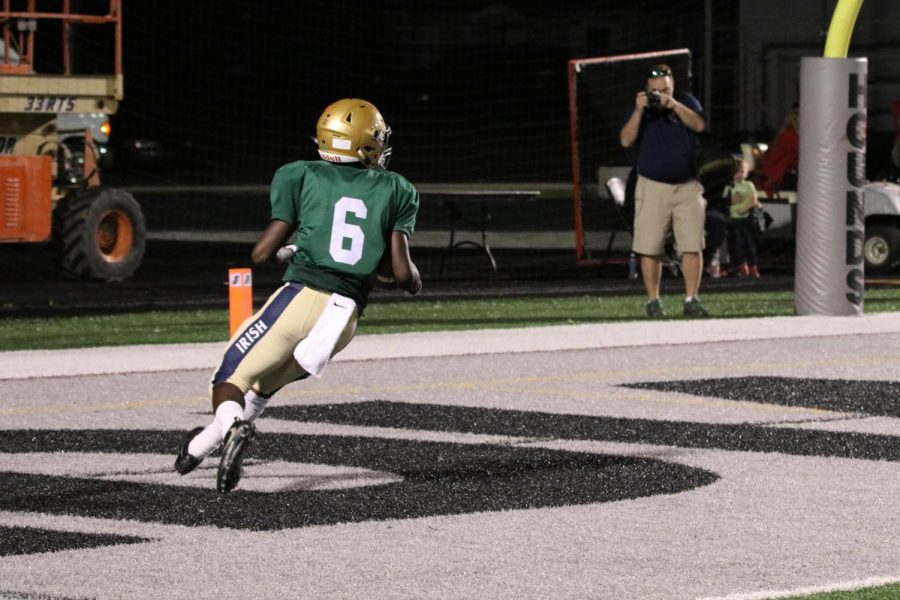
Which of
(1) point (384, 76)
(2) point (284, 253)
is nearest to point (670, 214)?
(2) point (284, 253)

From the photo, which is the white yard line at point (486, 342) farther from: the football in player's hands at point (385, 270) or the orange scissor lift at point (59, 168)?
the orange scissor lift at point (59, 168)

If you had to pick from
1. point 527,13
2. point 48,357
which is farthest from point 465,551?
point 527,13

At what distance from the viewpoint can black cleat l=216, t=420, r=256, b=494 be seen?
7.45 meters

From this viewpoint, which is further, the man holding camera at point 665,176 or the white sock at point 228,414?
the man holding camera at point 665,176

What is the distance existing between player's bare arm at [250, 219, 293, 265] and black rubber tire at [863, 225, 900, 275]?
47.0ft

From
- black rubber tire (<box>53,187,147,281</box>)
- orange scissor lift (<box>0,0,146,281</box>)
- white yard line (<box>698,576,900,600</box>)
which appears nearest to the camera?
white yard line (<box>698,576,900,600</box>)

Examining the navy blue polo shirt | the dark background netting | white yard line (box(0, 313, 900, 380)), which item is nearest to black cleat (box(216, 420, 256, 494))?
white yard line (box(0, 313, 900, 380))

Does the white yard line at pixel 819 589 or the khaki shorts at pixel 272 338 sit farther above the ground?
the khaki shorts at pixel 272 338

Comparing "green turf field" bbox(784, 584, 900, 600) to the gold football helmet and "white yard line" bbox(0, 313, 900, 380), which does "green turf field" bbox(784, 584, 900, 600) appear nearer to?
the gold football helmet

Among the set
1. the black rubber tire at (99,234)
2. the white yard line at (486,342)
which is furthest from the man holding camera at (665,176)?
the black rubber tire at (99,234)

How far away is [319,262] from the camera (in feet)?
25.5

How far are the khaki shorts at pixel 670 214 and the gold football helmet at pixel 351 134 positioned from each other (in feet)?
25.6

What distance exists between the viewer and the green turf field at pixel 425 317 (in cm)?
1506

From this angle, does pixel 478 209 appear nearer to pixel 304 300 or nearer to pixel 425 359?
pixel 425 359
